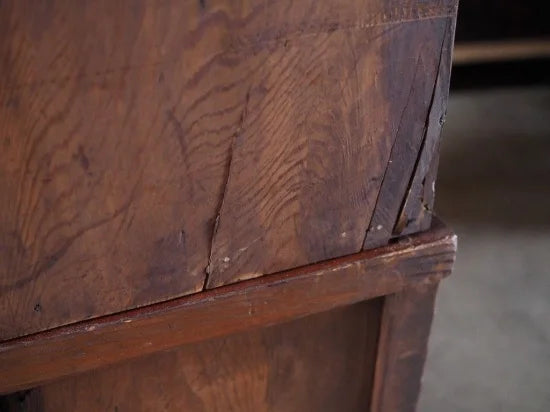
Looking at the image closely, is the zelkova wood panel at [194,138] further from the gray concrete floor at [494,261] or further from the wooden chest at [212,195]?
the gray concrete floor at [494,261]

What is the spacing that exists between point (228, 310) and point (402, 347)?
23 centimetres

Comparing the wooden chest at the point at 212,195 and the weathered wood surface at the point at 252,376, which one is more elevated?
the wooden chest at the point at 212,195

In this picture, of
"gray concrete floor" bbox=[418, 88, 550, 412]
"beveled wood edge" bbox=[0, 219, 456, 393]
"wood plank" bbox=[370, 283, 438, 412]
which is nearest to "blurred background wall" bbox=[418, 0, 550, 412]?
"gray concrete floor" bbox=[418, 88, 550, 412]

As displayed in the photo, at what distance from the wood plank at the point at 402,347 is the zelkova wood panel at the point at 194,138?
4.3 inches

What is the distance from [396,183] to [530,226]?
5.06 feet

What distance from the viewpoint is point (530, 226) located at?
2.08m

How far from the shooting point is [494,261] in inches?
76.1

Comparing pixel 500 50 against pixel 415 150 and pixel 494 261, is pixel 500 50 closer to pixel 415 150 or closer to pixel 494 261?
pixel 494 261

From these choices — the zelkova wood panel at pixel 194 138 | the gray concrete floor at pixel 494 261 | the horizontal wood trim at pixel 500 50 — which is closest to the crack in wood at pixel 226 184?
the zelkova wood panel at pixel 194 138

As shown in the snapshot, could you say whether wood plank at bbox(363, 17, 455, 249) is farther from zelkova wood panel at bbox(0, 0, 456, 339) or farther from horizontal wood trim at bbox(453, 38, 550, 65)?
horizontal wood trim at bbox(453, 38, 550, 65)

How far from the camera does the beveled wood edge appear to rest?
62 centimetres

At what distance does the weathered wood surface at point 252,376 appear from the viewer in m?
0.69

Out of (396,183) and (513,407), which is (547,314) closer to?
(513,407)

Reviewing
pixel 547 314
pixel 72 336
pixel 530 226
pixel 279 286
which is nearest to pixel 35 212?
pixel 72 336
